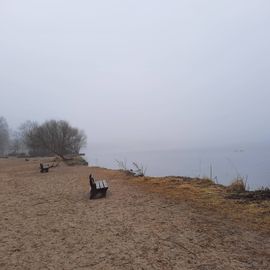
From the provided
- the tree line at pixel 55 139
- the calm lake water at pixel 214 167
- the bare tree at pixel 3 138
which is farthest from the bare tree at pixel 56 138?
the bare tree at pixel 3 138

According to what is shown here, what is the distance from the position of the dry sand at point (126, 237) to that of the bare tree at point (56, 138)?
5393cm

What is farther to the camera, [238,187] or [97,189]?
[238,187]

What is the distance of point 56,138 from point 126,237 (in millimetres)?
60440

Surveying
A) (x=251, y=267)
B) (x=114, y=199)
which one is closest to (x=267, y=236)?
(x=251, y=267)

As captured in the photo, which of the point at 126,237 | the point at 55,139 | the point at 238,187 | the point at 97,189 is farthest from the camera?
the point at 55,139

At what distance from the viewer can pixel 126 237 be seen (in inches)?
265

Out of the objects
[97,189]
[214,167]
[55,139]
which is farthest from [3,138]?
[97,189]

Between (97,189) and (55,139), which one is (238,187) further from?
(55,139)

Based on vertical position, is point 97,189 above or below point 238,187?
above

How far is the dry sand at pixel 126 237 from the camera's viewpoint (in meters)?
5.47

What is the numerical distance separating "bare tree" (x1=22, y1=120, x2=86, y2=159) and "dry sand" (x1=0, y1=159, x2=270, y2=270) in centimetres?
5393

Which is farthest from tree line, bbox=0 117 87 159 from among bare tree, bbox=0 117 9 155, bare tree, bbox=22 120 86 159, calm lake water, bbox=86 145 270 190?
bare tree, bbox=0 117 9 155

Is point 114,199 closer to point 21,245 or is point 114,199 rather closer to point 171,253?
point 21,245

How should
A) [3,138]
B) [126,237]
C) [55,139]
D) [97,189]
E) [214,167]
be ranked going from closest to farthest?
[126,237] < [97,189] < [214,167] < [55,139] < [3,138]
